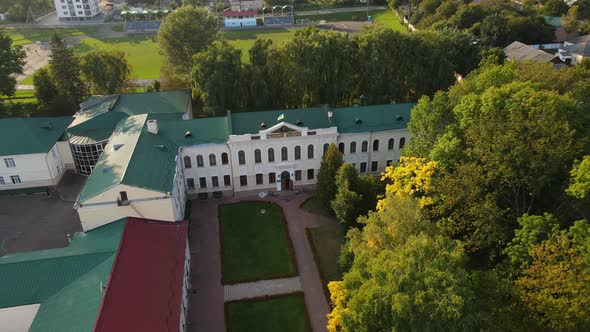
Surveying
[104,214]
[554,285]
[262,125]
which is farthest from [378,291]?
[262,125]

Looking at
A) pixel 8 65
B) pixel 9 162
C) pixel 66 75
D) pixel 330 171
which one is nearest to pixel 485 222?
pixel 330 171

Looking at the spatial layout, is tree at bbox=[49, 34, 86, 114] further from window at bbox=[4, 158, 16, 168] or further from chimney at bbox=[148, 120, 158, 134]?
chimney at bbox=[148, 120, 158, 134]

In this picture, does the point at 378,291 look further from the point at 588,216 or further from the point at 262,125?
the point at 262,125

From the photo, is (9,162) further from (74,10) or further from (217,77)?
(74,10)

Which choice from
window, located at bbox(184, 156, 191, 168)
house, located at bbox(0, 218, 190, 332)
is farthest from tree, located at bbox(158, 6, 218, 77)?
house, located at bbox(0, 218, 190, 332)

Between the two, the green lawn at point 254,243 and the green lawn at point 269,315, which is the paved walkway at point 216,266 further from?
the green lawn at point 254,243

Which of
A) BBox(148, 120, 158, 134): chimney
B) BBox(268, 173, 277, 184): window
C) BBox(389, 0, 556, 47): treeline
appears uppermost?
BBox(389, 0, 556, 47): treeline
